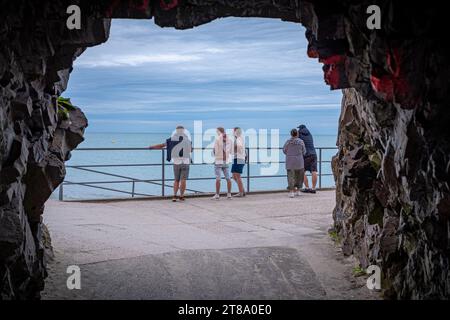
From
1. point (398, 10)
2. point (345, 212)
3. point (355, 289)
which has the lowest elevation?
point (355, 289)

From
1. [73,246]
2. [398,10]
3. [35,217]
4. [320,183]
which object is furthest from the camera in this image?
[320,183]

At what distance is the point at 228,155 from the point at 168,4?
8.19 meters

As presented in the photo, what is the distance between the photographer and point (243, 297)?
5961mm

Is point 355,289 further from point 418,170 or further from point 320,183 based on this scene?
point 320,183

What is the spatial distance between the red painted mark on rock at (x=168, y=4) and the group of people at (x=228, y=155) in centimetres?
733

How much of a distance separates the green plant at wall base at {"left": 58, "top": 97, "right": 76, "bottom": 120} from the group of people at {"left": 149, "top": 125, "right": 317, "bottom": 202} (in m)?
4.86

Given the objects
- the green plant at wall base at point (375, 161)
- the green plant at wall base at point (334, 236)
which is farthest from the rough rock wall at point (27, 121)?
the green plant at wall base at point (334, 236)

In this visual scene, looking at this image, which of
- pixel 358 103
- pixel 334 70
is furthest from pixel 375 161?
pixel 334 70

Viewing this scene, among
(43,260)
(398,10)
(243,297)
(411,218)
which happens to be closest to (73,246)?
(43,260)

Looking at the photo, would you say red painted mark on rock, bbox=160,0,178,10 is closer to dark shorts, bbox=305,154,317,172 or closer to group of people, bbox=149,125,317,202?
group of people, bbox=149,125,317,202

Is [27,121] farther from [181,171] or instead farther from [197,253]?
[181,171]

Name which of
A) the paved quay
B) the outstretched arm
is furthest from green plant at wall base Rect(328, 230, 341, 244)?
the outstretched arm

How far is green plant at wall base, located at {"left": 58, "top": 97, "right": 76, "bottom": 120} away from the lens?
24.6ft
